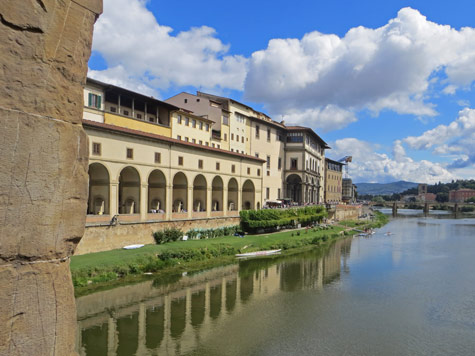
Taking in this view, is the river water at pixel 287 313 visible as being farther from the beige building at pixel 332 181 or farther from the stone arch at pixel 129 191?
the beige building at pixel 332 181

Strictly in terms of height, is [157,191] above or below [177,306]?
above

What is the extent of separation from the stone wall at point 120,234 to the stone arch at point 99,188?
1687 mm

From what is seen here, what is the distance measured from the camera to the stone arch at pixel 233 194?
156 ft

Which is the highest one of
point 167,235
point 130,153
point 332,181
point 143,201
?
point 130,153

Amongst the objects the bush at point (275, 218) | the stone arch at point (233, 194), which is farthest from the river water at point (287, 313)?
the stone arch at point (233, 194)

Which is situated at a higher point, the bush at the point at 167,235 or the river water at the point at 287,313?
the bush at the point at 167,235

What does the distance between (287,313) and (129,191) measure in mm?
18340

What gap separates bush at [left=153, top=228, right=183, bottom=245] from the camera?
3400 centimetres

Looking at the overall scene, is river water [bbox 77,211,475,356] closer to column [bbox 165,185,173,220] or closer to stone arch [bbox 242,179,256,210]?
column [bbox 165,185,173,220]

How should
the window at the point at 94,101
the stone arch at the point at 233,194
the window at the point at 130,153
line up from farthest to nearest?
the stone arch at the point at 233,194 → the window at the point at 94,101 → the window at the point at 130,153

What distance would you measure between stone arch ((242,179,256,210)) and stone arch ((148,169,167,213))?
52.5 ft

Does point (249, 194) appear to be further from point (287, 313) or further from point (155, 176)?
point (287, 313)

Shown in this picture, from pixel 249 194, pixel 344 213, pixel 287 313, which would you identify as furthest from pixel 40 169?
pixel 344 213

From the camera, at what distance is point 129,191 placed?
33500 mm
